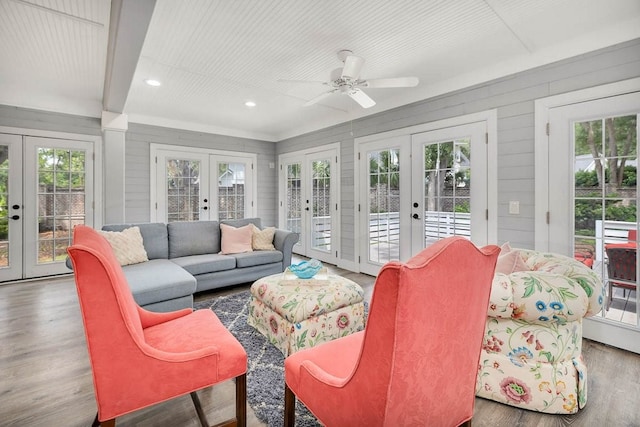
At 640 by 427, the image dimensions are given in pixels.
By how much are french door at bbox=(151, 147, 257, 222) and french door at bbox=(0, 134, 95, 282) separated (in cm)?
99

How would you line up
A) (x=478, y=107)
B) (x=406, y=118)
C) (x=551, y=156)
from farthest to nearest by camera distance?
(x=406, y=118), (x=478, y=107), (x=551, y=156)

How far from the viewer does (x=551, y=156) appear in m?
2.75

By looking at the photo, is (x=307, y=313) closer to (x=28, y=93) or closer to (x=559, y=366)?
(x=559, y=366)

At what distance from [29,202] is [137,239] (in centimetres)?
217

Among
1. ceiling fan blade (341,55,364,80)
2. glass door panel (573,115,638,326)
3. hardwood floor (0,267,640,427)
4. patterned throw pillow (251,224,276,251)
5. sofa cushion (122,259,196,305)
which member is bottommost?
hardwood floor (0,267,640,427)

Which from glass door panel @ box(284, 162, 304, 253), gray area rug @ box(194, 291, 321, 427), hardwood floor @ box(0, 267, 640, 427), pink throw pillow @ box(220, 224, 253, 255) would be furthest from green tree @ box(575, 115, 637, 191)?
glass door panel @ box(284, 162, 304, 253)

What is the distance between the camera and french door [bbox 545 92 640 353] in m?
2.39

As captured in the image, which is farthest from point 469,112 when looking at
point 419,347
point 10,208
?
point 10,208

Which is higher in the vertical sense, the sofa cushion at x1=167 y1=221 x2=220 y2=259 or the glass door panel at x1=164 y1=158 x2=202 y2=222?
the glass door panel at x1=164 y1=158 x2=202 y2=222

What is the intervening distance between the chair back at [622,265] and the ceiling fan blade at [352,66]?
2.60 metres

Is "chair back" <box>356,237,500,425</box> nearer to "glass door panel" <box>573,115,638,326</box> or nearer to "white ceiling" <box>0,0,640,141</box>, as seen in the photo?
"white ceiling" <box>0,0,640,141</box>

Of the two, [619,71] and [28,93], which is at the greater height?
[28,93]

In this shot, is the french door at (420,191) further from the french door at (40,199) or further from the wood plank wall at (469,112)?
the french door at (40,199)

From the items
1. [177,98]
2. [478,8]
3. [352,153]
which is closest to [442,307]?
[478,8]
